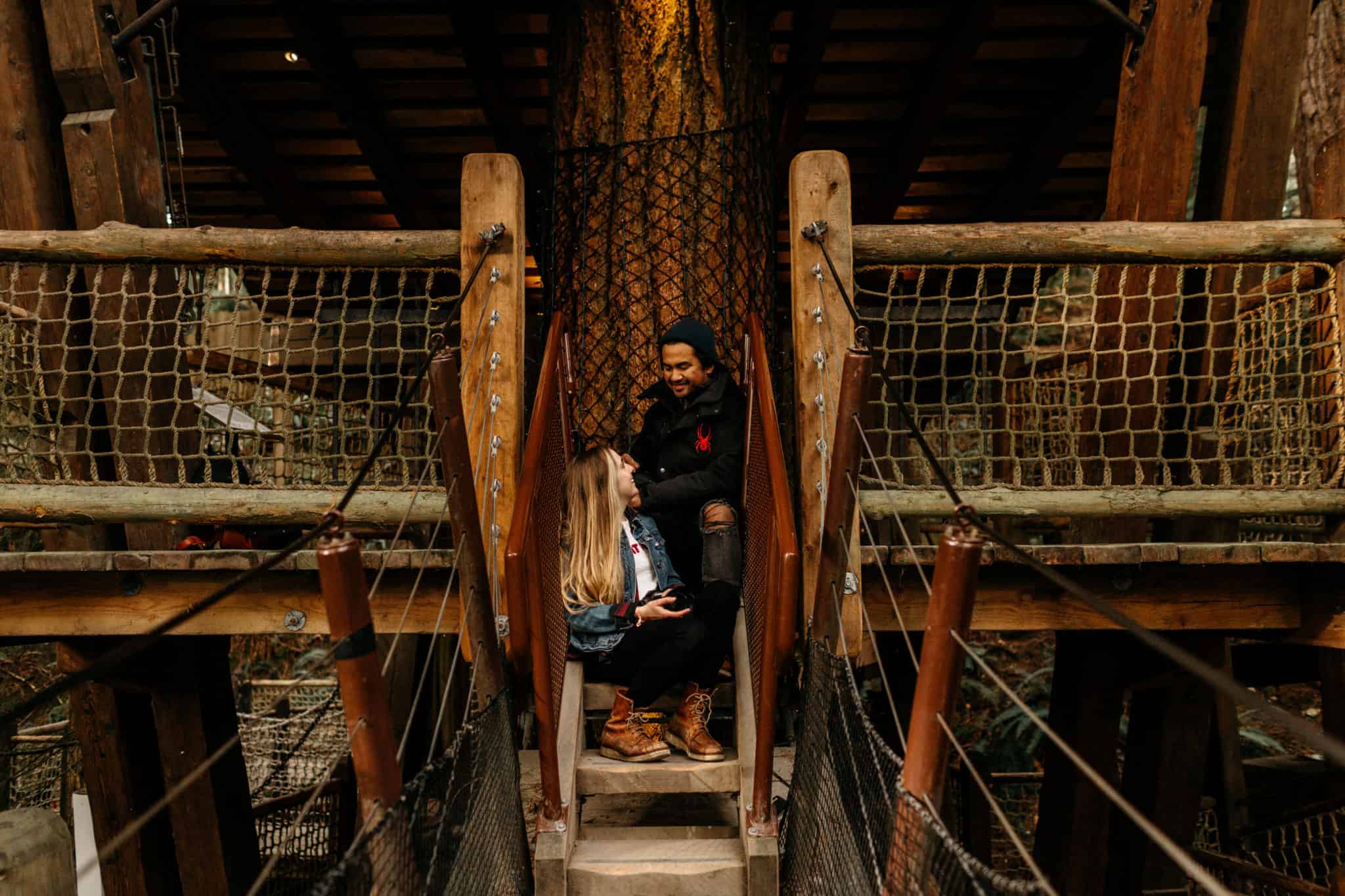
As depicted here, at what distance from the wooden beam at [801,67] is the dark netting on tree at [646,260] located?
1261mm

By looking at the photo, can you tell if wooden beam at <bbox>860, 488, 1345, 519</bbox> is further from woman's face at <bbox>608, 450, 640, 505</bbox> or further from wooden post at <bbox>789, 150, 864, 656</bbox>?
woman's face at <bbox>608, 450, 640, 505</bbox>

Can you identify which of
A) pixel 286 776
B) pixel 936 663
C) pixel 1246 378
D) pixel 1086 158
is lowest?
pixel 286 776

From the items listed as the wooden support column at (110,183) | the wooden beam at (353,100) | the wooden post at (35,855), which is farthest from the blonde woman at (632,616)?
the wooden beam at (353,100)

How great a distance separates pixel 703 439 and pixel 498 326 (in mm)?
849

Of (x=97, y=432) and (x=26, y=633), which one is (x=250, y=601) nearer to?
(x=26, y=633)

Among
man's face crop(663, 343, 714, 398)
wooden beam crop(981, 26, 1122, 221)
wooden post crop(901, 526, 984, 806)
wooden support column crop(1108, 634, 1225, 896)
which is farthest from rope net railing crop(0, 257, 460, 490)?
wooden beam crop(981, 26, 1122, 221)

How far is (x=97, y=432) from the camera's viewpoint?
405 centimetres

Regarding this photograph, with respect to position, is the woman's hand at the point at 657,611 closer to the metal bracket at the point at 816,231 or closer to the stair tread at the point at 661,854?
the stair tread at the point at 661,854

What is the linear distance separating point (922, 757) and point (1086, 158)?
7.81m

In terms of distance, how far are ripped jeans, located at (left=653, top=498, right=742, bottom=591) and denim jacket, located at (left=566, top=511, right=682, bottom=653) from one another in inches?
5.2

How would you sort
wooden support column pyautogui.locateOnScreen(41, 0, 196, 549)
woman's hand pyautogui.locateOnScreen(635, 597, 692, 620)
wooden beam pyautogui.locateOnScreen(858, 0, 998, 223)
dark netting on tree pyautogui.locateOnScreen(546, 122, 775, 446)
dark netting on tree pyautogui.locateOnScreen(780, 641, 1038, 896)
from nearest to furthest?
dark netting on tree pyautogui.locateOnScreen(780, 641, 1038, 896)
woman's hand pyautogui.locateOnScreen(635, 597, 692, 620)
wooden support column pyautogui.locateOnScreen(41, 0, 196, 549)
dark netting on tree pyautogui.locateOnScreen(546, 122, 775, 446)
wooden beam pyautogui.locateOnScreen(858, 0, 998, 223)

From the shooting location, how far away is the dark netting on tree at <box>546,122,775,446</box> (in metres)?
4.11

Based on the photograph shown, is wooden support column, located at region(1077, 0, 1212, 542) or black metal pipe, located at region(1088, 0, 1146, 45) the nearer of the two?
wooden support column, located at region(1077, 0, 1212, 542)

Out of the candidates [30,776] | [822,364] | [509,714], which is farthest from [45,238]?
[30,776]
